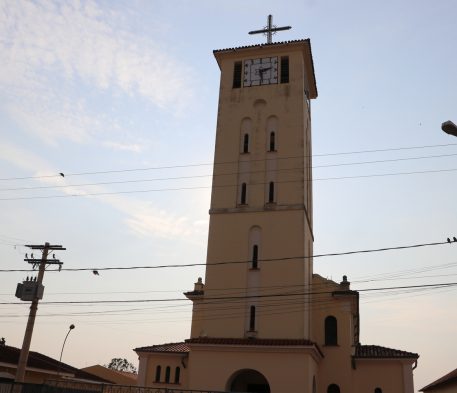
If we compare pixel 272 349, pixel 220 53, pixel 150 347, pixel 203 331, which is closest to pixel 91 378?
pixel 150 347

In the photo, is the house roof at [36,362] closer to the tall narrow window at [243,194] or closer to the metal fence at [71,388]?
the metal fence at [71,388]

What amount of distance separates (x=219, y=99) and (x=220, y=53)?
3757 mm

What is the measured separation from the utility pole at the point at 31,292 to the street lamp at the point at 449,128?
21223 millimetres

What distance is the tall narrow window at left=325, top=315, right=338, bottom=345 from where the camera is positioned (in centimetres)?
3061

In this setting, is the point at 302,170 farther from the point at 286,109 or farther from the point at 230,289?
the point at 230,289

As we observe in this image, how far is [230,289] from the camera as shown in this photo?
27.8 meters

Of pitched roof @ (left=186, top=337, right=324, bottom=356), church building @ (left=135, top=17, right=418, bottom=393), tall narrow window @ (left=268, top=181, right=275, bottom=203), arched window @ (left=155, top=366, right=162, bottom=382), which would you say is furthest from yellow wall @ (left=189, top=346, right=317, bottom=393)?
tall narrow window @ (left=268, top=181, right=275, bottom=203)

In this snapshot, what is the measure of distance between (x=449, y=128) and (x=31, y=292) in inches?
853

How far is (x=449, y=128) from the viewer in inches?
476

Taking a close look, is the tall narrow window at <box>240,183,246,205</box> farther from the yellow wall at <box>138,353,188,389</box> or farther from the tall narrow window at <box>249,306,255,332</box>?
the yellow wall at <box>138,353,188,389</box>

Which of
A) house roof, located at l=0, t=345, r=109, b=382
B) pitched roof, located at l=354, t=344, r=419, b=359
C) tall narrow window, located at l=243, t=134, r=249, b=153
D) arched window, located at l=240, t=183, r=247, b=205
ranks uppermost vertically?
tall narrow window, located at l=243, t=134, r=249, b=153

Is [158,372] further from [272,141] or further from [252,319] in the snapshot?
[272,141]

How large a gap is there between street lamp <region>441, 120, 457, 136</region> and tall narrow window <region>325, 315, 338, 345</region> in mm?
21014

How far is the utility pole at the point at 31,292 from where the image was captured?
24.1 meters
